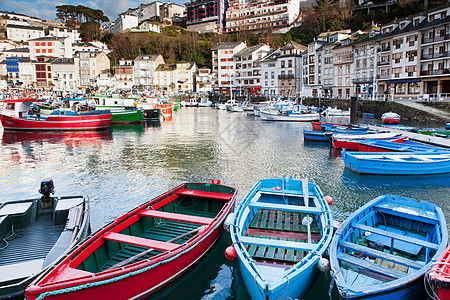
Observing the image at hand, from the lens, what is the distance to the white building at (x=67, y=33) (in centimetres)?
12287

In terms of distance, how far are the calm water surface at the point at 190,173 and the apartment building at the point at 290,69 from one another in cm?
5035

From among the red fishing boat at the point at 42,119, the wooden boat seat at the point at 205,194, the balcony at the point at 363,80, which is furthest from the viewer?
the balcony at the point at 363,80

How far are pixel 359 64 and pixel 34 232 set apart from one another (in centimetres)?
6176

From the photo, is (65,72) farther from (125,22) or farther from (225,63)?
(225,63)

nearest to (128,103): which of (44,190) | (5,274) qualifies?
(44,190)

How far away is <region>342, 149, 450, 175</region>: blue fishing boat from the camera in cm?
1869

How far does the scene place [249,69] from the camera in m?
95.2

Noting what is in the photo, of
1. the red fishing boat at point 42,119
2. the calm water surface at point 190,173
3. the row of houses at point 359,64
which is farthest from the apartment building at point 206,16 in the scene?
the calm water surface at point 190,173

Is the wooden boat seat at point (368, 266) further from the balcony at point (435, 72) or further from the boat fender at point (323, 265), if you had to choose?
the balcony at point (435, 72)

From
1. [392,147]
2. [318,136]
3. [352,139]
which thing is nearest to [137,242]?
[392,147]

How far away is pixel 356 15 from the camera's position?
8812cm

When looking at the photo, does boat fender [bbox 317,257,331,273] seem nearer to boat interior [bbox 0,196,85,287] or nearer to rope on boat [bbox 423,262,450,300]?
rope on boat [bbox 423,262,450,300]

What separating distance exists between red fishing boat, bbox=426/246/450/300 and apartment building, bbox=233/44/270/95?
8830 cm

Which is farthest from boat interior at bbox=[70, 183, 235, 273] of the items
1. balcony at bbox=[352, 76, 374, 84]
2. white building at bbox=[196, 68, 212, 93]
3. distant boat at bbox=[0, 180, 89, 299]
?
white building at bbox=[196, 68, 212, 93]
